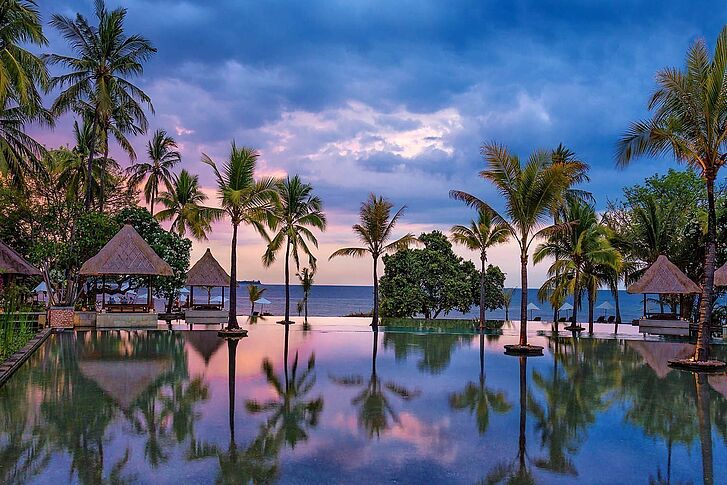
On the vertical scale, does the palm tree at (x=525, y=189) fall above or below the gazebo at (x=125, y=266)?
above

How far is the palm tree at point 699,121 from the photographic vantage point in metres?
11.6

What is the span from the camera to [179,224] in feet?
96.4

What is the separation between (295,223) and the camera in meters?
24.4

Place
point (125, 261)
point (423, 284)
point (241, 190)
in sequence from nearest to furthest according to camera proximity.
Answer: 1. point (241, 190)
2. point (125, 261)
3. point (423, 284)

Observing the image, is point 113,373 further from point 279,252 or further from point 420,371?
point 279,252

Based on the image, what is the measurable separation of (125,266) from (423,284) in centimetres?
1455

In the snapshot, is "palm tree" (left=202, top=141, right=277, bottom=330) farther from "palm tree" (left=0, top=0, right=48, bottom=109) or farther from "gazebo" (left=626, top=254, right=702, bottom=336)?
"gazebo" (left=626, top=254, right=702, bottom=336)

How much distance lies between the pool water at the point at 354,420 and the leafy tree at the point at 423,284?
14.9 meters

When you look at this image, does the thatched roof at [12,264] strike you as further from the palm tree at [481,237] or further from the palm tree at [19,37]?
the palm tree at [481,237]

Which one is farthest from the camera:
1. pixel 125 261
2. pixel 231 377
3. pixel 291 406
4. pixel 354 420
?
pixel 125 261

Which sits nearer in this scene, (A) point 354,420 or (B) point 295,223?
(A) point 354,420

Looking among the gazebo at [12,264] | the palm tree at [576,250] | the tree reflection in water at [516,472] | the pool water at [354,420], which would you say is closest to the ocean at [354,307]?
the palm tree at [576,250]

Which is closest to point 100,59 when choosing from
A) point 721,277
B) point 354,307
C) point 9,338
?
point 9,338

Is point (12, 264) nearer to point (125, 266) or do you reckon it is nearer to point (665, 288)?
point (125, 266)
